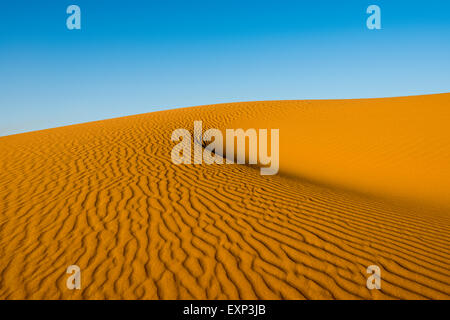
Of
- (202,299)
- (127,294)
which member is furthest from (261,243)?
(127,294)

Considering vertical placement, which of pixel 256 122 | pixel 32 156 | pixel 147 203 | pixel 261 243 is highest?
pixel 256 122

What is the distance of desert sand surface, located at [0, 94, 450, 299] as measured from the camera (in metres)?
3.04

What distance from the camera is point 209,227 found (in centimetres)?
429

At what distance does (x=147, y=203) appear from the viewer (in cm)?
504

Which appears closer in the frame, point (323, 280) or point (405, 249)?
point (323, 280)

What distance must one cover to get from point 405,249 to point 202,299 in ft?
10.4

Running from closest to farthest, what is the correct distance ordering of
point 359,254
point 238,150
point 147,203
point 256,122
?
point 359,254 → point 147,203 → point 238,150 → point 256,122

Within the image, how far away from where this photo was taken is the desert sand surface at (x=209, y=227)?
3041 mm
